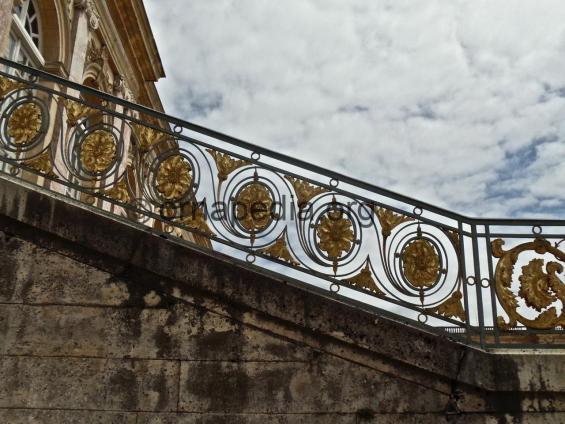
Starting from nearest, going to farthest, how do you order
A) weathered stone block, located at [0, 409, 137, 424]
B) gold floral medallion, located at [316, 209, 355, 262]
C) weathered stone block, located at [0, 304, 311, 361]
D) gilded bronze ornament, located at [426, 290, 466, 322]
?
1. weathered stone block, located at [0, 409, 137, 424]
2. weathered stone block, located at [0, 304, 311, 361]
3. gilded bronze ornament, located at [426, 290, 466, 322]
4. gold floral medallion, located at [316, 209, 355, 262]

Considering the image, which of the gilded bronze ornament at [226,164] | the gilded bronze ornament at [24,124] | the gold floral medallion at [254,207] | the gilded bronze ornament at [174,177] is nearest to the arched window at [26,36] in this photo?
the gilded bronze ornament at [24,124]

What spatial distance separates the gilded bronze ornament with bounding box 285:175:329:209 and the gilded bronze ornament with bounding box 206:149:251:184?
0.39 meters

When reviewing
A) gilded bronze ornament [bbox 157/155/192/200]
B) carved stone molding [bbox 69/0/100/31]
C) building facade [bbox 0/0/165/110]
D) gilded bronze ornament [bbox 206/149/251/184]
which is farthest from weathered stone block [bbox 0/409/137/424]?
carved stone molding [bbox 69/0/100/31]

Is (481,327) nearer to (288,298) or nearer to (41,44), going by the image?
(288,298)

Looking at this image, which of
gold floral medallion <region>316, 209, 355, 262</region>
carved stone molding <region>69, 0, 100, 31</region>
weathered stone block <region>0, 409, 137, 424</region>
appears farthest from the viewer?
carved stone molding <region>69, 0, 100, 31</region>

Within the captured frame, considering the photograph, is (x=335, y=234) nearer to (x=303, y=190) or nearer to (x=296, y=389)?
(x=303, y=190)

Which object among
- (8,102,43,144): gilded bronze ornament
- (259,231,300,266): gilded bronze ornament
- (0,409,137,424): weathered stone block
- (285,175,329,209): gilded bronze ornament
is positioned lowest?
(0,409,137,424): weathered stone block

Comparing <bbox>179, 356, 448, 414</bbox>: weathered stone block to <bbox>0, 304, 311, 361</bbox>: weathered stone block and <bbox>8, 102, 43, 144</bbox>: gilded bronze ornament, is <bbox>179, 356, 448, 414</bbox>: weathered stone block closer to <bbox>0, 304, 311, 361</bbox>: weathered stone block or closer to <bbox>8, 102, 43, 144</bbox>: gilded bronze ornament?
<bbox>0, 304, 311, 361</bbox>: weathered stone block

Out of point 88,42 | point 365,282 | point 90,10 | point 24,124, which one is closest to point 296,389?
point 365,282

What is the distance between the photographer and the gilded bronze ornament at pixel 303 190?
428 centimetres

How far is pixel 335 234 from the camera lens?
13.7ft

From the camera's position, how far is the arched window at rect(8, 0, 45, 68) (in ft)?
25.9

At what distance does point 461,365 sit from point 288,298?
47.0 inches

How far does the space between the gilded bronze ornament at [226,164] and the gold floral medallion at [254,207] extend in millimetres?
184
